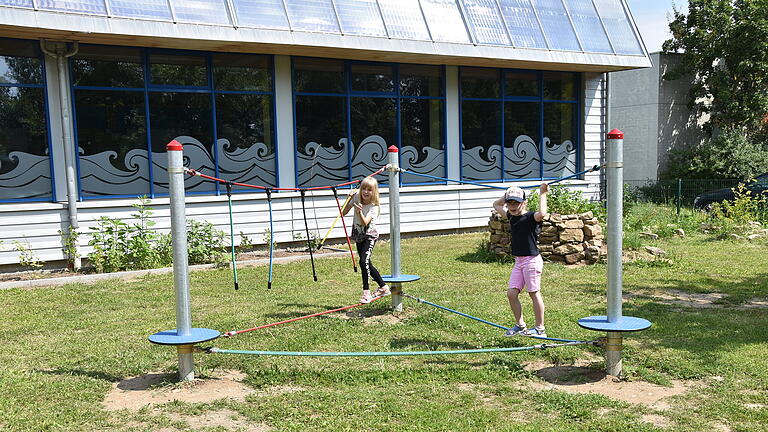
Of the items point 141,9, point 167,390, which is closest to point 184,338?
point 167,390

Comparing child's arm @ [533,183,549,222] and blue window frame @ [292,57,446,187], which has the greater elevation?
blue window frame @ [292,57,446,187]

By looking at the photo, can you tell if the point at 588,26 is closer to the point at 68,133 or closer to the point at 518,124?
the point at 518,124

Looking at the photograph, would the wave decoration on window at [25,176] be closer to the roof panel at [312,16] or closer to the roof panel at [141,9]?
the roof panel at [141,9]

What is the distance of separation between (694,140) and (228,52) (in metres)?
17.5

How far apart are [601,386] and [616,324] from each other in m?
0.49

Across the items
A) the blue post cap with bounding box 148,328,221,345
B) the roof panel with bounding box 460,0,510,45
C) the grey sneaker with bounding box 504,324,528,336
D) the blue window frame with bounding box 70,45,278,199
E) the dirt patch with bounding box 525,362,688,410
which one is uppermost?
the roof panel with bounding box 460,0,510,45

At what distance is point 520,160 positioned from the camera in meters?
16.2

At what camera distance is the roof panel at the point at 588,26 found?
1592 centimetres

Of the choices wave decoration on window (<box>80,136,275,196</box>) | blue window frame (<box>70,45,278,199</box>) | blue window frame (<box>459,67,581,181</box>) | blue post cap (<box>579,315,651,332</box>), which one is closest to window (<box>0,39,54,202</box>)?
blue window frame (<box>70,45,278,199</box>)

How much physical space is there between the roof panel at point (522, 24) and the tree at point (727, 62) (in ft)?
31.8

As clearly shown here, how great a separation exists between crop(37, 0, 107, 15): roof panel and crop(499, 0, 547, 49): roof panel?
8271mm

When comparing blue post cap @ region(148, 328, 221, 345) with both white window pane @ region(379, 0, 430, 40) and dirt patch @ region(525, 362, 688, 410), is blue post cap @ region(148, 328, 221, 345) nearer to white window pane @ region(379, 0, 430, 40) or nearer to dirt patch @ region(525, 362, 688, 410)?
dirt patch @ region(525, 362, 688, 410)

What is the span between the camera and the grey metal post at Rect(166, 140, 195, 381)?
538cm

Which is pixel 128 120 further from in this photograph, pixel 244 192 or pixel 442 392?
pixel 442 392
